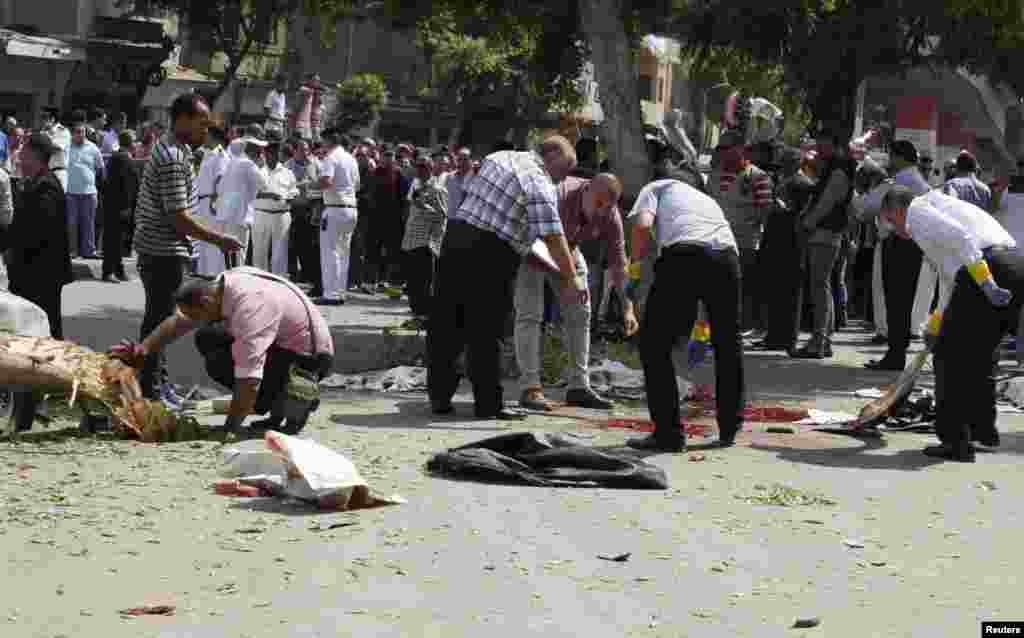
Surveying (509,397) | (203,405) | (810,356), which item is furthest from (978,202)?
(203,405)

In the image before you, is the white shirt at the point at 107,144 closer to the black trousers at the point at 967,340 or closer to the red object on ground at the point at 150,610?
the black trousers at the point at 967,340

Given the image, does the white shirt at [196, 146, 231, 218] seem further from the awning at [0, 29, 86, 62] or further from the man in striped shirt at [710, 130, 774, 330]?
the awning at [0, 29, 86, 62]

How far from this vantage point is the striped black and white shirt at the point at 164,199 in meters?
11.6

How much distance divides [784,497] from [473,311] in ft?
A: 11.4

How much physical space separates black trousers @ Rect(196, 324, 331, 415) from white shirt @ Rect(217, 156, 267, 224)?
9.99 m

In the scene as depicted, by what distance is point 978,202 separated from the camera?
17.9m

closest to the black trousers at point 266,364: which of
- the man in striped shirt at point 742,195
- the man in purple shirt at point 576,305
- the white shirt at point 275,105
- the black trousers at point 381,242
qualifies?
the man in purple shirt at point 576,305

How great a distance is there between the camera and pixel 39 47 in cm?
4284

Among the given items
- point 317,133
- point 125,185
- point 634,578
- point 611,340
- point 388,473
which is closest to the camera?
point 634,578

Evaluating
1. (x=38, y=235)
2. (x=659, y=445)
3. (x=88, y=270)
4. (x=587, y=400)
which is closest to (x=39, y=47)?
(x=88, y=270)

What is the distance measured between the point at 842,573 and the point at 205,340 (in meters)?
4.57

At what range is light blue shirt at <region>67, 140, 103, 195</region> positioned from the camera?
2542cm

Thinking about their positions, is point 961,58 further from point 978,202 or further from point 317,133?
point 317,133

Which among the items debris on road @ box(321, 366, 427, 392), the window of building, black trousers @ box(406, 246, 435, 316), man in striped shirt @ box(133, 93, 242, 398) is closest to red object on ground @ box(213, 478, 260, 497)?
man in striped shirt @ box(133, 93, 242, 398)
